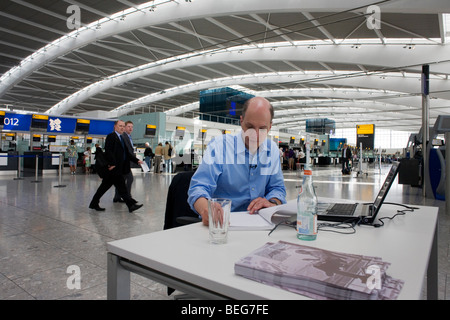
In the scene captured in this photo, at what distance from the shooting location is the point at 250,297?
56cm

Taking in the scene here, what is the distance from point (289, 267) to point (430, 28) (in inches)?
522

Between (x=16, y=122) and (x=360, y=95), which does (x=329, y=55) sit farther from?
(x=16, y=122)

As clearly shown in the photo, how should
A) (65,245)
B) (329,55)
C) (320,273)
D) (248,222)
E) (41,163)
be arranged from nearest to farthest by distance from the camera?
(320,273)
(248,222)
(65,245)
(41,163)
(329,55)

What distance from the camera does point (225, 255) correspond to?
78 cm

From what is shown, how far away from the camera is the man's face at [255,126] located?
1.65 metres

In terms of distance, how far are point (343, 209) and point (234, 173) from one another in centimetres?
58

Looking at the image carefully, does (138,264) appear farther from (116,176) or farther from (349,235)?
(116,176)

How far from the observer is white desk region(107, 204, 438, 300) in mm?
605

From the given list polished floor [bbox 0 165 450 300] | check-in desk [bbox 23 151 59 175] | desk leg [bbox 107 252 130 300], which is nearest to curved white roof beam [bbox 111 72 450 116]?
check-in desk [bbox 23 151 59 175]

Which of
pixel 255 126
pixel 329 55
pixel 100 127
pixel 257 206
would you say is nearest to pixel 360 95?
pixel 329 55

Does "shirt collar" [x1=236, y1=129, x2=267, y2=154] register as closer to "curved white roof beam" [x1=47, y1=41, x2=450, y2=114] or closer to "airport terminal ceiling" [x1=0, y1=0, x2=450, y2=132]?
"airport terminal ceiling" [x1=0, y1=0, x2=450, y2=132]

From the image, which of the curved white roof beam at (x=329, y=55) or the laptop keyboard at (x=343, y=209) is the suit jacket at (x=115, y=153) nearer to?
the laptop keyboard at (x=343, y=209)

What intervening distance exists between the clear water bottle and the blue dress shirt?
59 cm
